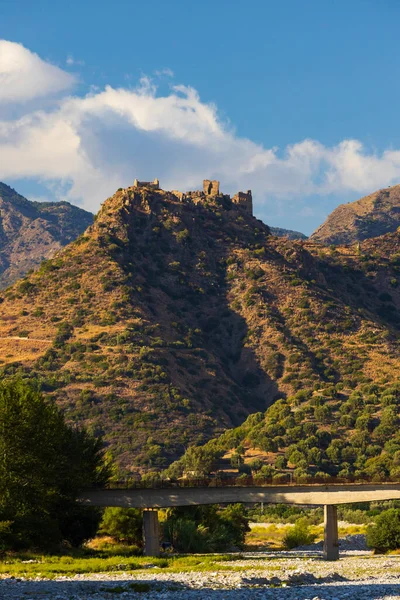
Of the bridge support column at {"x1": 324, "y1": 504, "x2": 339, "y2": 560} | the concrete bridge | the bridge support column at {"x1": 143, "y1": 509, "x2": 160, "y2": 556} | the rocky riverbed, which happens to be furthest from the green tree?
the bridge support column at {"x1": 324, "y1": 504, "x2": 339, "y2": 560}

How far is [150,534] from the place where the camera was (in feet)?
233

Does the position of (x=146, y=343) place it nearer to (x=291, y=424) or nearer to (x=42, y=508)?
(x=291, y=424)

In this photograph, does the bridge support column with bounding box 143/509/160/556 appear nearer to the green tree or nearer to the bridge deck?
the bridge deck

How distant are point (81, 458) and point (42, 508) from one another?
12341 millimetres

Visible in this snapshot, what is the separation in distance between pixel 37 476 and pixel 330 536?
22.7 metres

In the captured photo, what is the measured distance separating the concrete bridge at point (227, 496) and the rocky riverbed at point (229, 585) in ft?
41.1

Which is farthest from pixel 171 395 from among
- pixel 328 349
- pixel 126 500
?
pixel 126 500

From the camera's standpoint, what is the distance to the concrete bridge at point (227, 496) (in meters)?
70.4

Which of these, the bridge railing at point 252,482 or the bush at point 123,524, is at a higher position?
the bridge railing at point 252,482

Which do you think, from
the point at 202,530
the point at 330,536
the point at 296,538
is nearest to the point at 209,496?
→ the point at 202,530

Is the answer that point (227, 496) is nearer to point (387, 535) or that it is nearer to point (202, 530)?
point (202, 530)

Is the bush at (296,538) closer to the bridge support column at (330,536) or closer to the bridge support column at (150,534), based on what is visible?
the bridge support column at (330,536)

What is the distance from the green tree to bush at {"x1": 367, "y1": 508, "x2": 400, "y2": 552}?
23948 millimetres

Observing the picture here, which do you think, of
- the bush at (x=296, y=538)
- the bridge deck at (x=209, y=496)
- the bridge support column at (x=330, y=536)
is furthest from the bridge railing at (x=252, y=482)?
the bush at (x=296, y=538)
